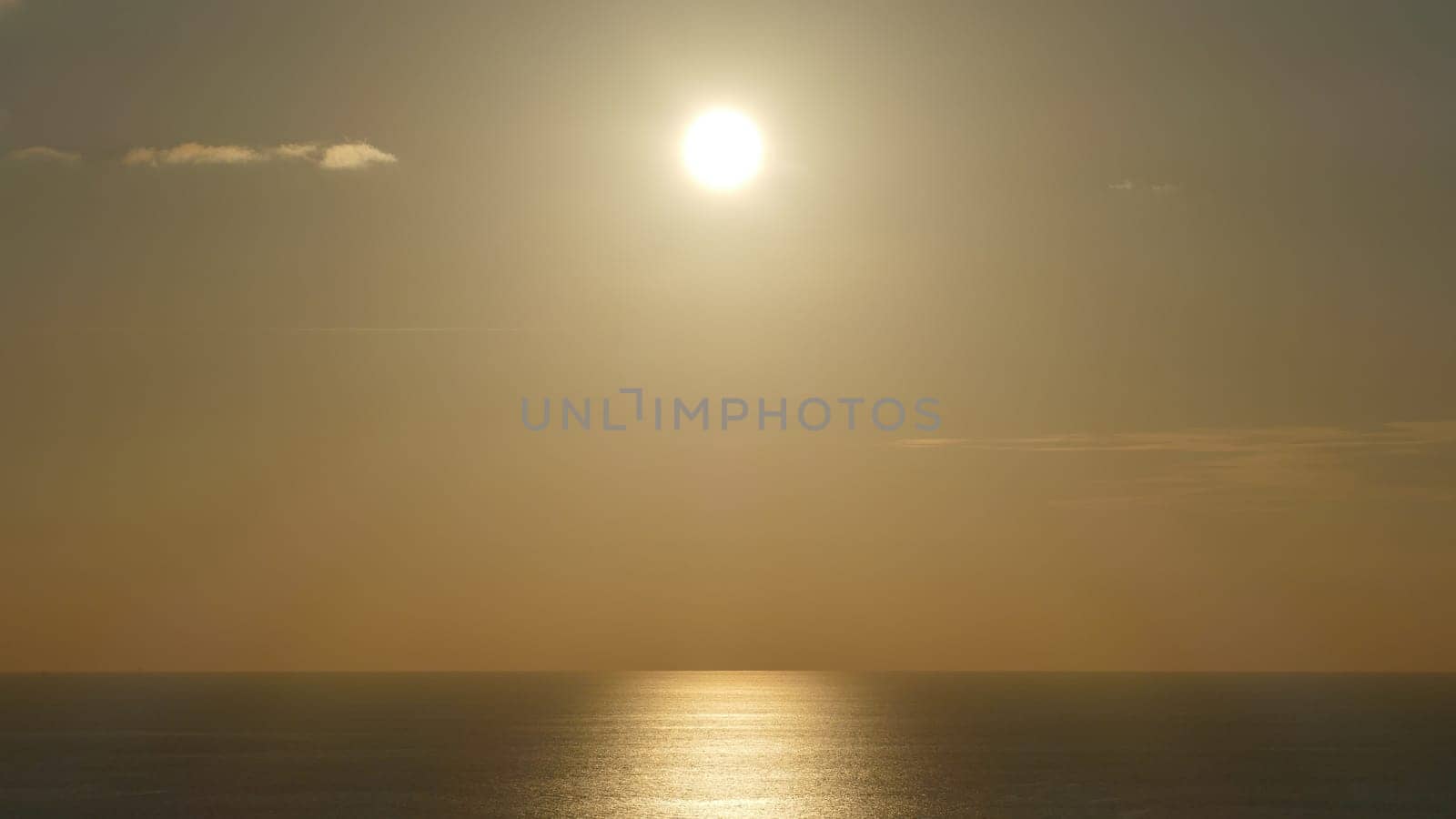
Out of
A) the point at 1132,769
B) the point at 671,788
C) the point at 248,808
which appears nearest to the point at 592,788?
the point at 671,788

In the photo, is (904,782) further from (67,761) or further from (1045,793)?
(67,761)

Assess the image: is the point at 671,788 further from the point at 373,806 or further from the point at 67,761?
the point at 67,761

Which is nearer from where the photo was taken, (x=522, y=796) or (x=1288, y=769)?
(x=522, y=796)

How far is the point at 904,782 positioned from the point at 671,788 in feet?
82.3

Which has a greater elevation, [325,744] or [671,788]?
[671,788]

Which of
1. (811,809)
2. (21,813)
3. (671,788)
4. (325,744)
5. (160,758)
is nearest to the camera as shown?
(21,813)

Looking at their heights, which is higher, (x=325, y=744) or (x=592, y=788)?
(x=592, y=788)

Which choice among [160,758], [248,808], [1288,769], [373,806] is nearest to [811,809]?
[373,806]

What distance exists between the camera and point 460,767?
527 ft

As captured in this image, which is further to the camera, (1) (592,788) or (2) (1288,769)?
(2) (1288,769)

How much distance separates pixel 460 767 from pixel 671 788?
101 ft

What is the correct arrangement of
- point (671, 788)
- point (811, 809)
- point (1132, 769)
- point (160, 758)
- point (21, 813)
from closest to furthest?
point (21, 813) → point (811, 809) → point (671, 788) → point (1132, 769) → point (160, 758)

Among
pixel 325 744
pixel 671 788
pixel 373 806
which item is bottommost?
pixel 325 744

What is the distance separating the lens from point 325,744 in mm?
194500
